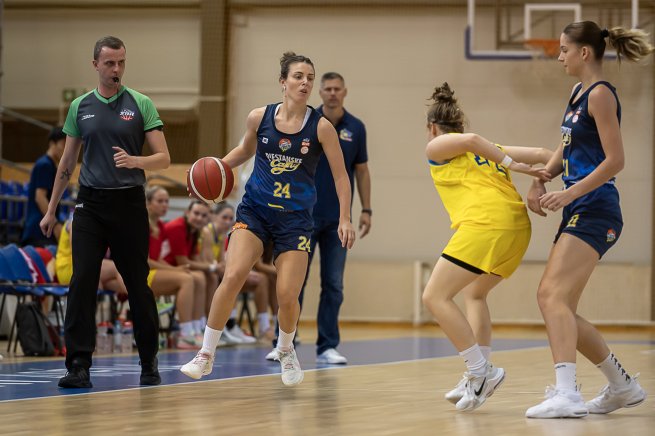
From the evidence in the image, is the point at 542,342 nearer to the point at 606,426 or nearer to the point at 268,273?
the point at 268,273

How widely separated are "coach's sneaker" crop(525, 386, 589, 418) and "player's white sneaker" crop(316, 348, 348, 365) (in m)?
3.62

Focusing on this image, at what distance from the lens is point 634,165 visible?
54.0 feet

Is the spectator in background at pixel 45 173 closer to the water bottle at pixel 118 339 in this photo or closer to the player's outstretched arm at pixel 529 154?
the water bottle at pixel 118 339

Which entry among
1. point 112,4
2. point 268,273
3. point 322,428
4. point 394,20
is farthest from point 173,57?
point 322,428

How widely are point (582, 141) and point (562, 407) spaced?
1.15 metres

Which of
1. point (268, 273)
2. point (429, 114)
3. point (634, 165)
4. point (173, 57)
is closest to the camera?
point (429, 114)

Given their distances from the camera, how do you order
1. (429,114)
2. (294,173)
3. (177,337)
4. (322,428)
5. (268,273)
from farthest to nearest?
(268,273)
(177,337)
(294,173)
(429,114)
(322,428)

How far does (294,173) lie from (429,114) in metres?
0.99

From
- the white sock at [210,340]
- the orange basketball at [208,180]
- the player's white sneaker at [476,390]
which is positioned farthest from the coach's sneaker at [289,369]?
the player's white sneaker at [476,390]

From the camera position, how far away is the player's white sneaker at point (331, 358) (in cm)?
812

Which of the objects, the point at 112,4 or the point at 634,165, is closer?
the point at 634,165

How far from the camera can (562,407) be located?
4.53 m

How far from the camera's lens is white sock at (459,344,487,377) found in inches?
191

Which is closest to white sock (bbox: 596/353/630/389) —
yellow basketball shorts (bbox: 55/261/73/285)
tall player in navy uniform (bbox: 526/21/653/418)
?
tall player in navy uniform (bbox: 526/21/653/418)
